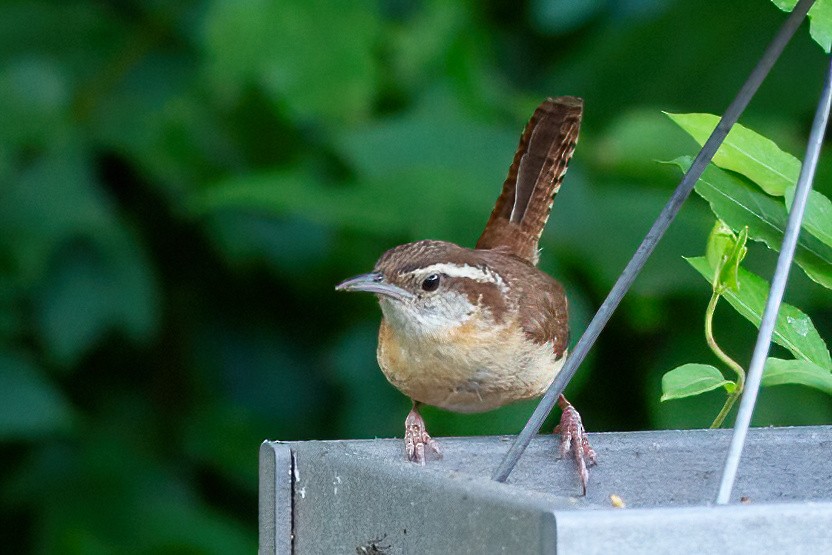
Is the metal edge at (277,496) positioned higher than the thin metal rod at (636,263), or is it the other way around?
the thin metal rod at (636,263)

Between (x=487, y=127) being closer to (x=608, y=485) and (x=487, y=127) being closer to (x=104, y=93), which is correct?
(x=104, y=93)

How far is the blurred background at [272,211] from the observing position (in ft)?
10.5

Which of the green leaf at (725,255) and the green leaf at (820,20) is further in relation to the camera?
the green leaf at (725,255)

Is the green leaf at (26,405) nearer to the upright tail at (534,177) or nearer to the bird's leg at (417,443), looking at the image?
the upright tail at (534,177)

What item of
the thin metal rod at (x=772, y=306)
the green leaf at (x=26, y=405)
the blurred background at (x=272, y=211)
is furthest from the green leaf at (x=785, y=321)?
the green leaf at (x=26, y=405)

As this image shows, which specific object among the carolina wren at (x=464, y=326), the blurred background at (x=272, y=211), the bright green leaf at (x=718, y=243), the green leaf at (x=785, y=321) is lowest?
the green leaf at (x=785, y=321)

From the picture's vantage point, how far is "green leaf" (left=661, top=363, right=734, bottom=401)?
143 centimetres

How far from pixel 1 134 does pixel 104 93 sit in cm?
36

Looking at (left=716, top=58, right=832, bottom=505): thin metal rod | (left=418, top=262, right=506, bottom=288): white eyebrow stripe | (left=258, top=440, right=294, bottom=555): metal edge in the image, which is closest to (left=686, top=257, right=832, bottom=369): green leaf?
(left=716, top=58, right=832, bottom=505): thin metal rod

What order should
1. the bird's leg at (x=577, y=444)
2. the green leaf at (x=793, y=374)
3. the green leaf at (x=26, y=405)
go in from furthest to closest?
the green leaf at (x=26, y=405) → the bird's leg at (x=577, y=444) → the green leaf at (x=793, y=374)

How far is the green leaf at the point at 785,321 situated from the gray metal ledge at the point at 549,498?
0.13 metres

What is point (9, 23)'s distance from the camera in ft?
12.5

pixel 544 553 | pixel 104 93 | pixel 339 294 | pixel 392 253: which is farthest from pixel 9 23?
pixel 544 553

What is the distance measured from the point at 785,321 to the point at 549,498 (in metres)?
0.63
